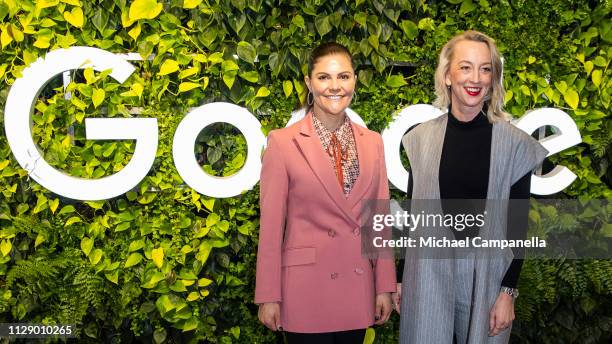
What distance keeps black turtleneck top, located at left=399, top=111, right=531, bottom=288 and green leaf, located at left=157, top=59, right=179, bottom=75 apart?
61.5 inches

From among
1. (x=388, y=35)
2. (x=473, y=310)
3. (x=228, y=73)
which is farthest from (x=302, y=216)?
(x=388, y=35)

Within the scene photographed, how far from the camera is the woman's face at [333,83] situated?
2.50m

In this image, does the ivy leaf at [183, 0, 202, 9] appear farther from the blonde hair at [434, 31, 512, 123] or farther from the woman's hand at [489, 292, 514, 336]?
the woman's hand at [489, 292, 514, 336]

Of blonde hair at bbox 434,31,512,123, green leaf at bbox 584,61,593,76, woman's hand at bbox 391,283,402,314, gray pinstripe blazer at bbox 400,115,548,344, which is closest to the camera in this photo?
gray pinstripe blazer at bbox 400,115,548,344

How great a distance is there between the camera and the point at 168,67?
3303 millimetres

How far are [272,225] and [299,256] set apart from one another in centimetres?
17

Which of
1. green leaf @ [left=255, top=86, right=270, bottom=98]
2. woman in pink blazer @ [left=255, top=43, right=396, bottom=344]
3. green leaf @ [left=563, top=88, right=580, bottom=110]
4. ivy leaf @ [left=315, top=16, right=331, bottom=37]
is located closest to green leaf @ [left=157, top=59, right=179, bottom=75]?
green leaf @ [left=255, top=86, right=270, bottom=98]

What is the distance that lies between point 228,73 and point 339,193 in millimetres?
1208

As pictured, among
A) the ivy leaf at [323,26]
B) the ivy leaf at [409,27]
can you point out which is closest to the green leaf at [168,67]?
the ivy leaf at [323,26]

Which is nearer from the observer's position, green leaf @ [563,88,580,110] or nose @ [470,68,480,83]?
nose @ [470,68,480,83]

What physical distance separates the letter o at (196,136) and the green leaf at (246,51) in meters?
0.27

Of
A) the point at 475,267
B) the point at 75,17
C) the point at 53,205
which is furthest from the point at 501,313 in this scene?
the point at 75,17

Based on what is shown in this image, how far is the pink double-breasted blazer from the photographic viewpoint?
2469mm

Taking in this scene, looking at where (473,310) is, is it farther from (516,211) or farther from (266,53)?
(266,53)
